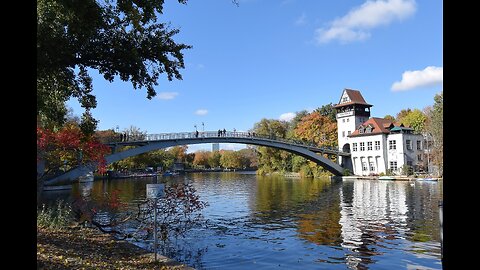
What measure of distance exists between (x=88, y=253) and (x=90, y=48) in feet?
13.7

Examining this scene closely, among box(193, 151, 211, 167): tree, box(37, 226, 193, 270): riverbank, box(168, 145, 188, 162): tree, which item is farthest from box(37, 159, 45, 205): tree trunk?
box(193, 151, 211, 167): tree

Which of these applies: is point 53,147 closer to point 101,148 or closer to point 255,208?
point 101,148

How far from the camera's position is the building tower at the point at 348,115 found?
5391cm

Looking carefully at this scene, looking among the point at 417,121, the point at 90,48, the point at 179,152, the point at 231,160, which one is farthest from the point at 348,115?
the point at 90,48

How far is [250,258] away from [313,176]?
152 ft

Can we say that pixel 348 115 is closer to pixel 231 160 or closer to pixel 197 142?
pixel 197 142

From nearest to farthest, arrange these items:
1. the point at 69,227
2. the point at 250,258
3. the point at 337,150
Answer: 1. the point at 250,258
2. the point at 69,227
3. the point at 337,150

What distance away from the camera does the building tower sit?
2122 inches

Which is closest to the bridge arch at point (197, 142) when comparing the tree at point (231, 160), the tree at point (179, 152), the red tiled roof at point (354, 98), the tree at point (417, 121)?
the red tiled roof at point (354, 98)

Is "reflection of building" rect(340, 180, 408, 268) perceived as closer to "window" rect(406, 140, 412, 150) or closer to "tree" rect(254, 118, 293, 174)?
"window" rect(406, 140, 412, 150)

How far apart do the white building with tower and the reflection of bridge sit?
227 centimetres

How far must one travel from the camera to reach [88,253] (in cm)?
752
